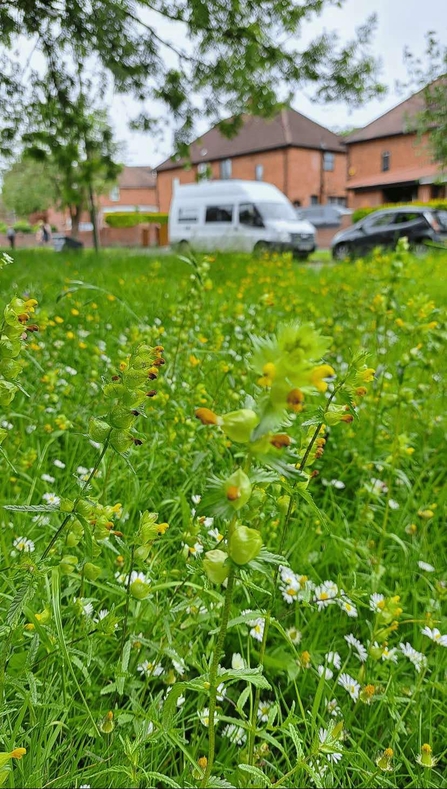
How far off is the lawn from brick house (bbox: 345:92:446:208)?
115ft

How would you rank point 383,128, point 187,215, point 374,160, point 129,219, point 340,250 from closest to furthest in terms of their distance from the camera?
point 340,250, point 187,215, point 383,128, point 374,160, point 129,219

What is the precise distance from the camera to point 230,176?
43.2 m

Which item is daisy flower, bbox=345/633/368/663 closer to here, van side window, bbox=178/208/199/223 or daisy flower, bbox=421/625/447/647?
daisy flower, bbox=421/625/447/647

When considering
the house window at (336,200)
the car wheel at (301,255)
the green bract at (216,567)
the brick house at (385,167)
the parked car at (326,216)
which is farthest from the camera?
the house window at (336,200)

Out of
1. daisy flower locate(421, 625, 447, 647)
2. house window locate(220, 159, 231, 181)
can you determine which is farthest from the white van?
house window locate(220, 159, 231, 181)

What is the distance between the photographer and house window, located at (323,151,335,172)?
40531 millimetres

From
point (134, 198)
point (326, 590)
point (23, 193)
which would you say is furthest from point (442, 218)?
point (134, 198)

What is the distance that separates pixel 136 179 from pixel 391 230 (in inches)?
1902

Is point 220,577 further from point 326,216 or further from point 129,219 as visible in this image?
point 129,219

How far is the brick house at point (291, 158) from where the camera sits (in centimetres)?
3881

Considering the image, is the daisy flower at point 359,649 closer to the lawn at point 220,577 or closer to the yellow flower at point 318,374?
the lawn at point 220,577

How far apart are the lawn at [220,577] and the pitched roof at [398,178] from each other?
33.9 m

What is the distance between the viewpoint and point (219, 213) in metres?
18.7

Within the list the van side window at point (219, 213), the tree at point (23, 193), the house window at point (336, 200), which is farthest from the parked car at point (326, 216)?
the tree at point (23, 193)
